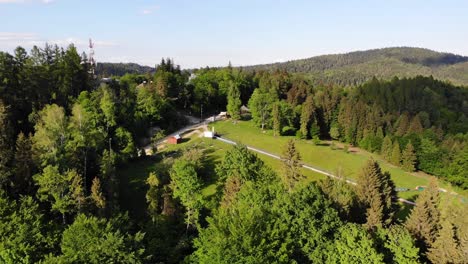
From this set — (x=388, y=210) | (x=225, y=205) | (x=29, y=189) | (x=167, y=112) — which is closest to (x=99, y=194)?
(x=29, y=189)

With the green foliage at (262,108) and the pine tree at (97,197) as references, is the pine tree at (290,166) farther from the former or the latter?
the green foliage at (262,108)

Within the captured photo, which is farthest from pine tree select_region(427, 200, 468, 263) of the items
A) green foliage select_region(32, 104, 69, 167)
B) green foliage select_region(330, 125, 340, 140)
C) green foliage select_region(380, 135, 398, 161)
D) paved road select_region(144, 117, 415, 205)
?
green foliage select_region(330, 125, 340, 140)

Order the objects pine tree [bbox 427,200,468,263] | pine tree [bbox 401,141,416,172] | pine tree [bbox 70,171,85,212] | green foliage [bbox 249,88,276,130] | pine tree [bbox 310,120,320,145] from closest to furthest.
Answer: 1. pine tree [bbox 427,200,468,263]
2. pine tree [bbox 70,171,85,212]
3. pine tree [bbox 401,141,416,172]
4. pine tree [bbox 310,120,320,145]
5. green foliage [bbox 249,88,276,130]

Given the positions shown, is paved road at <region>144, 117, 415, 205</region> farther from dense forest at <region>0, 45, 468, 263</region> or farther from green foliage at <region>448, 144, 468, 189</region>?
green foliage at <region>448, 144, 468, 189</region>

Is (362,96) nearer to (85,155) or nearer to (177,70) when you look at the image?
(177,70)

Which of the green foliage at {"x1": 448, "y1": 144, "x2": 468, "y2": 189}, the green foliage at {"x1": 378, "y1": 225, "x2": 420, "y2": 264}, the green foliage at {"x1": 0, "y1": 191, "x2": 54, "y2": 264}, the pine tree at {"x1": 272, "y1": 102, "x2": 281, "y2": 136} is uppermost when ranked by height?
the pine tree at {"x1": 272, "y1": 102, "x2": 281, "y2": 136}

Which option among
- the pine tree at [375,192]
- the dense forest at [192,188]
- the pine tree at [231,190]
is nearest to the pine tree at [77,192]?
the dense forest at [192,188]
